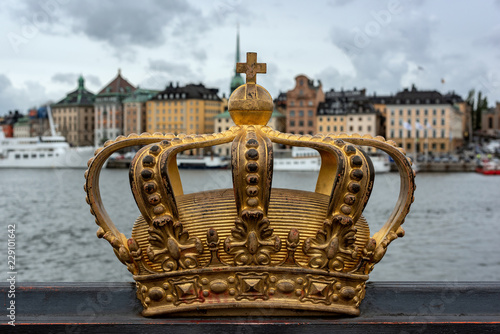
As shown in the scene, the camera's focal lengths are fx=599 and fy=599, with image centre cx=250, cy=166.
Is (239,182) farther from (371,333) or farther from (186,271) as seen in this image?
(371,333)

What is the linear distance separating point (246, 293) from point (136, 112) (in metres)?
75.6

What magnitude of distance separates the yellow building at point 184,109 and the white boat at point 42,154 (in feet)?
46.0

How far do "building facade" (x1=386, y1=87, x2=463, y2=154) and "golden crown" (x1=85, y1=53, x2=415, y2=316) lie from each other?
6430 cm

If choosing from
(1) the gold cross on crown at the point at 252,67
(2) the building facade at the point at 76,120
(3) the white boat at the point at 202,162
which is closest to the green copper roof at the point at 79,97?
(2) the building facade at the point at 76,120

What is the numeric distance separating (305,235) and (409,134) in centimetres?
6719

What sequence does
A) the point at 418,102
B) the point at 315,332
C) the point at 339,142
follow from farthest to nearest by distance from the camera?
the point at 418,102 → the point at 339,142 → the point at 315,332

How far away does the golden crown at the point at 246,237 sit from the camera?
268cm

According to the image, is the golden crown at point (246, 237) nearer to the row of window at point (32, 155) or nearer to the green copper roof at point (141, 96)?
the row of window at point (32, 155)

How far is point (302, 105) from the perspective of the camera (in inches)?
2601

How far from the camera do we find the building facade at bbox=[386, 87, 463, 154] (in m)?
65.5

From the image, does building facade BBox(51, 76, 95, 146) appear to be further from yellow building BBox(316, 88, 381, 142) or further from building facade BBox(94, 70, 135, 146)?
yellow building BBox(316, 88, 381, 142)

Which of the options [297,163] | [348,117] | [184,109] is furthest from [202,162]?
[348,117]

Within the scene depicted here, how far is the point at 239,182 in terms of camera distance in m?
2.65

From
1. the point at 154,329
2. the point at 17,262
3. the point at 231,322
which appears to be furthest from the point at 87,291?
the point at 17,262
